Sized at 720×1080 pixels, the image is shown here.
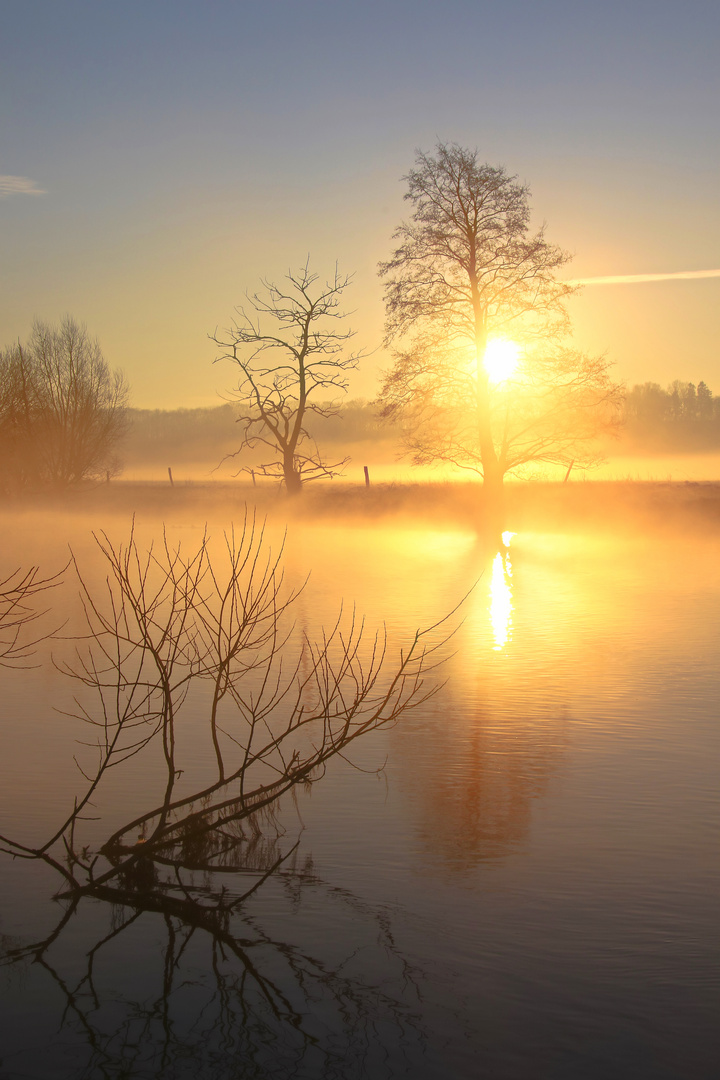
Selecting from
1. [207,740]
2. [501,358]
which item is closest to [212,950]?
[207,740]

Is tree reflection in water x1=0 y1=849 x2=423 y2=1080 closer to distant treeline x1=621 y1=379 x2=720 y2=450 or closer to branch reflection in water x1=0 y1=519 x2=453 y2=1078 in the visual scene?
branch reflection in water x1=0 y1=519 x2=453 y2=1078

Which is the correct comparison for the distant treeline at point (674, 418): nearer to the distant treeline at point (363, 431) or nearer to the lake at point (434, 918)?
the distant treeline at point (363, 431)

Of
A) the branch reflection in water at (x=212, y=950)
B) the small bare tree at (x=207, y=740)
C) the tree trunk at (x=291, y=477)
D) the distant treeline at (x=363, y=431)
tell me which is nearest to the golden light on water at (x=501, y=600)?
the small bare tree at (x=207, y=740)

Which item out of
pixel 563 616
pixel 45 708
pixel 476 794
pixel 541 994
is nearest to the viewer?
pixel 541 994

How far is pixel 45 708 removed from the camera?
1065 cm

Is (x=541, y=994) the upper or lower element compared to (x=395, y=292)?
lower

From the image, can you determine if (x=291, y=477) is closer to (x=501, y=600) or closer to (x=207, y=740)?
(x=501, y=600)

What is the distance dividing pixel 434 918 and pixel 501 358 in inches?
883

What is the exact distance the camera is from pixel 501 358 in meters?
26.8

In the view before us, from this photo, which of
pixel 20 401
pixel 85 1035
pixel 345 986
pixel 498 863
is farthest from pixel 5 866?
pixel 20 401

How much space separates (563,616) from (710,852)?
9863mm

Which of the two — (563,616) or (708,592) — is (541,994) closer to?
(563,616)

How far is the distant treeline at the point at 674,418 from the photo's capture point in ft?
423

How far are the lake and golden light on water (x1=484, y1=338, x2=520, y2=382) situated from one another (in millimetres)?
16316
